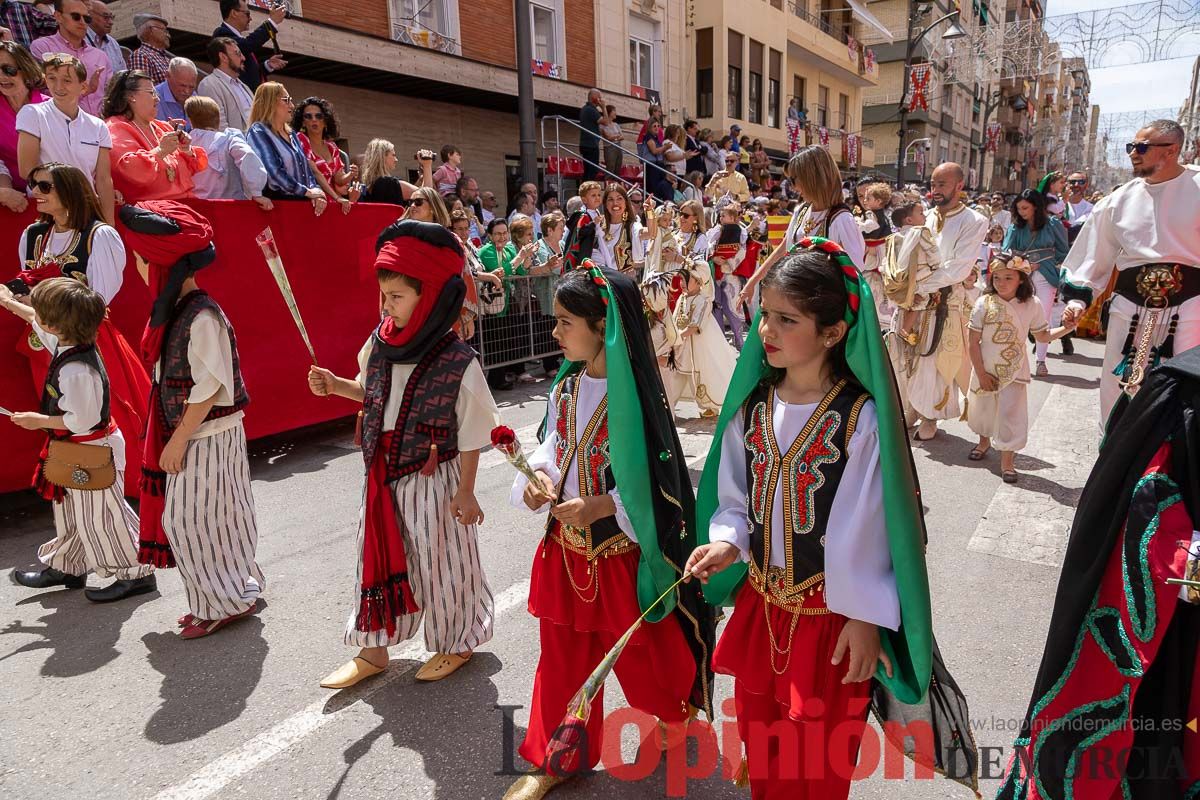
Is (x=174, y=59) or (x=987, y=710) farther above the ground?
(x=174, y=59)

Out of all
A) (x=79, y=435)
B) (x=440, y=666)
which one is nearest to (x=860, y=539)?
(x=440, y=666)

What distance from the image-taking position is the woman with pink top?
5.49m

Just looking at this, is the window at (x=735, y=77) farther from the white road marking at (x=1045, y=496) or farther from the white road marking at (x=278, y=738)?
the white road marking at (x=278, y=738)

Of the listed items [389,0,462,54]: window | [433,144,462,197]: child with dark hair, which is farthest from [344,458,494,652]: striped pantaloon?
[389,0,462,54]: window

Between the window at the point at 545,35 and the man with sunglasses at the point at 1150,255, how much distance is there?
14244 millimetres

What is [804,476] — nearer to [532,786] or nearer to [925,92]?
[532,786]

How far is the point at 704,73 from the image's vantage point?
22.7m

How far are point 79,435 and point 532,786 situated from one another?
9.15 ft

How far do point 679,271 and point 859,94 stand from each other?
31.7 meters

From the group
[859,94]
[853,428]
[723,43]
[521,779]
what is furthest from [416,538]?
[859,94]

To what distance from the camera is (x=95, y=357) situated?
11.9ft

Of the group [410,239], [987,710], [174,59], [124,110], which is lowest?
[987,710]

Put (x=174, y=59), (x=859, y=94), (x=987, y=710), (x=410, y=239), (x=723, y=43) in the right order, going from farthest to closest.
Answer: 1. (x=859, y=94)
2. (x=723, y=43)
3. (x=174, y=59)
4. (x=987, y=710)
5. (x=410, y=239)

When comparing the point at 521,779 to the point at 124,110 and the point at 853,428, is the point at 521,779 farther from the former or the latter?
the point at 124,110
